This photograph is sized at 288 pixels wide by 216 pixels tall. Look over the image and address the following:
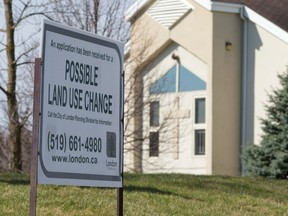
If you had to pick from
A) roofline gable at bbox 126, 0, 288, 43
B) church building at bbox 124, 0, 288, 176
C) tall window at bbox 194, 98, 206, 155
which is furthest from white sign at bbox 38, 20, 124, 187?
tall window at bbox 194, 98, 206, 155

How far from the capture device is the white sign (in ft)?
25.3

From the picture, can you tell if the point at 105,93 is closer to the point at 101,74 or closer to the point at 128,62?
the point at 101,74

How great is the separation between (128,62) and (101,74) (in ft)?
69.3

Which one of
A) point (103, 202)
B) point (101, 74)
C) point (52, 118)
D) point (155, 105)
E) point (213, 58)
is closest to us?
point (52, 118)

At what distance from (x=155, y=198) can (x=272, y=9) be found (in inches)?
665

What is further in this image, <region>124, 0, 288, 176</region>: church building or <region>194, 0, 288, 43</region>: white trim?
<region>124, 0, 288, 176</region>: church building

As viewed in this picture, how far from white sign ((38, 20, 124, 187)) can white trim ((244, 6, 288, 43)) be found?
19.0m

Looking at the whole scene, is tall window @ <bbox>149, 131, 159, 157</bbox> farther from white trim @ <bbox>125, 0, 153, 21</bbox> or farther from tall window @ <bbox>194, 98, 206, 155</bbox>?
white trim @ <bbox>125, 0, 153, 21</bbox>

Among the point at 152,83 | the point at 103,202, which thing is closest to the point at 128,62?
the point at 152,83

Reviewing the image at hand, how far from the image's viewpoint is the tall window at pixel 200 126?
28516 mm

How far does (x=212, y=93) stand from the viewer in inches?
1099

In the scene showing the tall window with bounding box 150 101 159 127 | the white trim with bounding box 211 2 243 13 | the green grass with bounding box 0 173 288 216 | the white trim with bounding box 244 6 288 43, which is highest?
the white trim with bounding box 211 2 243 13

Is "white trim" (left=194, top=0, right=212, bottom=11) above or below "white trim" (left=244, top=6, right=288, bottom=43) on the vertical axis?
above

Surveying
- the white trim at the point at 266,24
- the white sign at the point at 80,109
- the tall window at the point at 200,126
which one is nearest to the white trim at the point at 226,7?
the white trim at the point at 266,24
